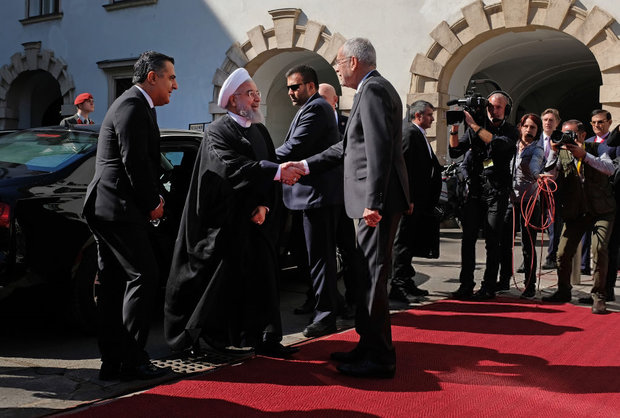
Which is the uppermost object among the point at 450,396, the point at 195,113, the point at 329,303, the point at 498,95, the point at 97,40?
the point at 97,40

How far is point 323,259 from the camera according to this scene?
5.09 meters

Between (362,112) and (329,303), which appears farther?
(329,303)

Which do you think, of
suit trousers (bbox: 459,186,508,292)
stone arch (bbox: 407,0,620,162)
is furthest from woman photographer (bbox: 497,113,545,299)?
stone arch (bbox: 407,0,620,162)

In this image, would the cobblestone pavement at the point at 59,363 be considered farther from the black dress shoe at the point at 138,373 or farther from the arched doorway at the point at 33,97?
the arched doorway at the point at 33,97

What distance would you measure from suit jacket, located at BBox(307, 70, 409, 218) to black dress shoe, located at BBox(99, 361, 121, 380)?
4.95 ft

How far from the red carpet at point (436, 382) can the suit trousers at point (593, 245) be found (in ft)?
2.19

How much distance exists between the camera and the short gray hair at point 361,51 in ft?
13.8

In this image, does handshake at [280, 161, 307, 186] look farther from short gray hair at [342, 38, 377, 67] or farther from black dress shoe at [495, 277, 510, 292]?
black dress shoe at [495, 277, 510, 292]

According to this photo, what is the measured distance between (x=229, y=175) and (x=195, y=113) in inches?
463

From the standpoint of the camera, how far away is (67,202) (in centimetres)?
464

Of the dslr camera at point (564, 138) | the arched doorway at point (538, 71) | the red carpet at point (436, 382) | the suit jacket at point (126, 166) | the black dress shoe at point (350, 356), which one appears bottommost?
the red carpet at point (436, 382)

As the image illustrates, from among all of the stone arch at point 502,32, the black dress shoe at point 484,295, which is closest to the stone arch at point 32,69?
the stone arch at point 502,32

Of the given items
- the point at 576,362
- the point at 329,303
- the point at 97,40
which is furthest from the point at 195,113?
the point at 576,362

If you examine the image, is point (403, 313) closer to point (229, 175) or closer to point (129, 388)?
point (229, 175)
